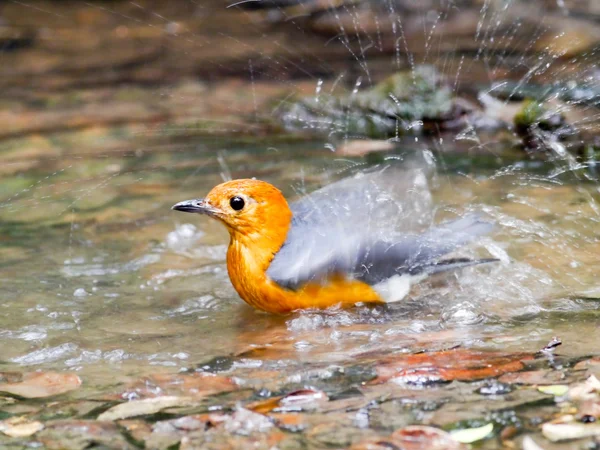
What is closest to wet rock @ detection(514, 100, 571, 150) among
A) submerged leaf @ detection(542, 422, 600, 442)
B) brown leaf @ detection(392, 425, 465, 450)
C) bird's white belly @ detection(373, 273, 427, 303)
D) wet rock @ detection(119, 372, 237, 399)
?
bird's white belly @ detection(373, 273, 427, 303)

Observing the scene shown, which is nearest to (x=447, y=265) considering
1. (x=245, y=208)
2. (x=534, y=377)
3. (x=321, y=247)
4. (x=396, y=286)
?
(x=396, y=286)

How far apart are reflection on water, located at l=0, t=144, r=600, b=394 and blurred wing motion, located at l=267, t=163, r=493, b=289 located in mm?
178

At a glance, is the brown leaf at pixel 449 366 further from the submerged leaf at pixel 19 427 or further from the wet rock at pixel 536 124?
the wet rock at pixel 536 124

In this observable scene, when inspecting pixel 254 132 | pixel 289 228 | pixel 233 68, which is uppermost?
pixel 233 68

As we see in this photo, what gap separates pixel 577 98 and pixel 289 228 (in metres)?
3.53

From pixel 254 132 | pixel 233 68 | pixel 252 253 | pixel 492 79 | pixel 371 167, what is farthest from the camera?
pixel 233 68

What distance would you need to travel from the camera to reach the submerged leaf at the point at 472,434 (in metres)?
2.74

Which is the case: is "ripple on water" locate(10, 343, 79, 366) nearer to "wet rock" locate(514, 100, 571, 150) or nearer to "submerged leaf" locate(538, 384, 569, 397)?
"submerged leaf" locate(538, 384, 569, 397)

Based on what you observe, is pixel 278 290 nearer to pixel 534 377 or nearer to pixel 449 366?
pixel 449 366

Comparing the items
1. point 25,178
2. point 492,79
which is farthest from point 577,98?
point 25,178

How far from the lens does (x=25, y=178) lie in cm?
657

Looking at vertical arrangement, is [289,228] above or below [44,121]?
below

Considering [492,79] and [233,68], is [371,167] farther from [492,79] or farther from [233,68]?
[233,68]

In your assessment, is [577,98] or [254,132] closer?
[577,98]
